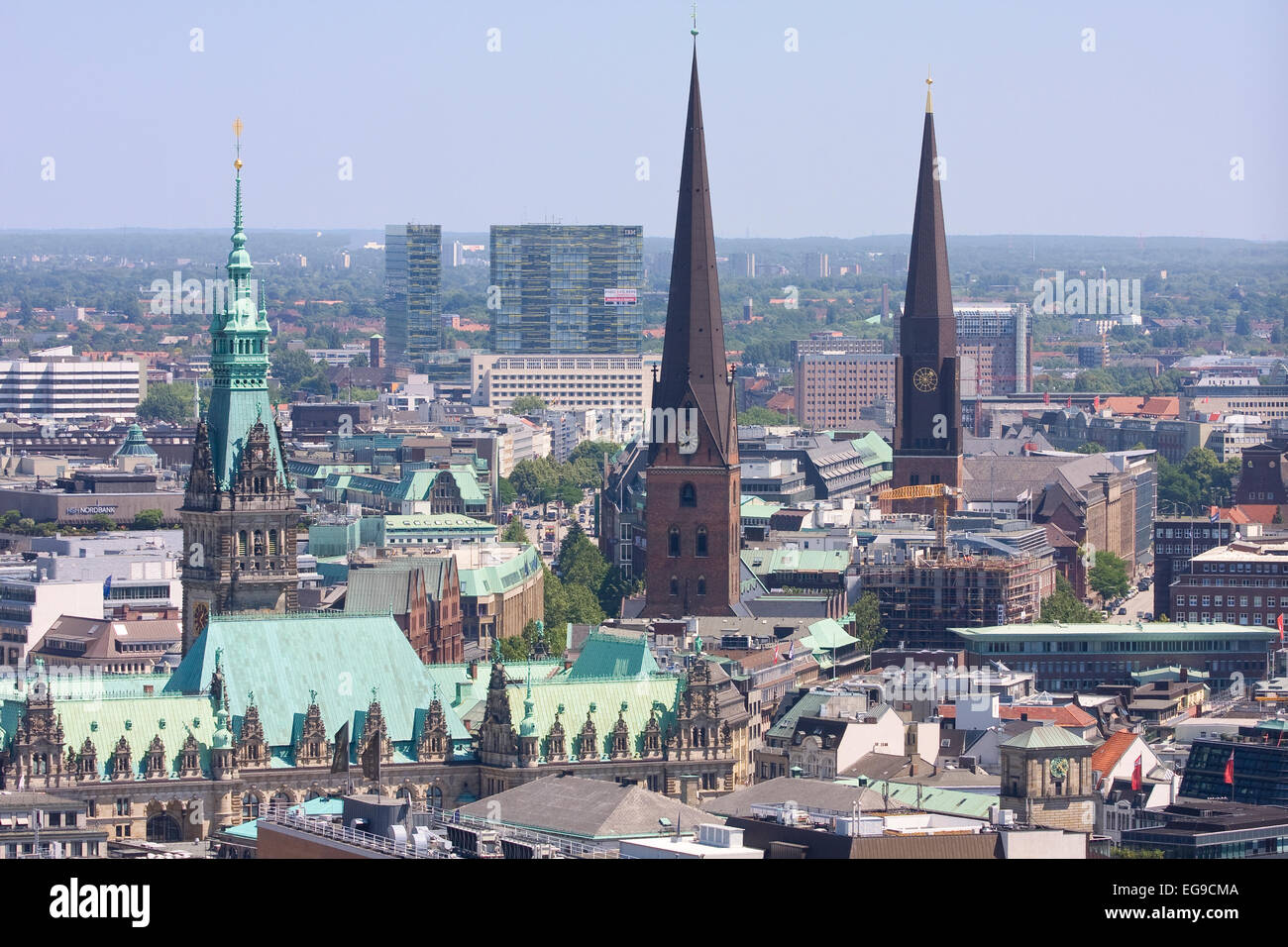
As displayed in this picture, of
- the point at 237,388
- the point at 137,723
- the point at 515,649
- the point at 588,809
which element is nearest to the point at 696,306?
the point at 515,649

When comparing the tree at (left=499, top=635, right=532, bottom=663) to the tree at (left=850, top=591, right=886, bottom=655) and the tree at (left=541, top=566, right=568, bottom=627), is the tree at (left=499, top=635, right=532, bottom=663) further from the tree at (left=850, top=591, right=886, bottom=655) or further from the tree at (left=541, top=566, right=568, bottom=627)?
the tree at (left=850, top=591, right=886, bottom=655)

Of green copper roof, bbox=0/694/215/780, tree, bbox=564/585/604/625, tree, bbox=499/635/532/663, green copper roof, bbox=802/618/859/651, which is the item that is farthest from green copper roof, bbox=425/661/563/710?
tree, bbox=564/585/604/625

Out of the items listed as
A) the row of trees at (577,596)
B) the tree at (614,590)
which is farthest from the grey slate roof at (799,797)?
the tree at (614,590)

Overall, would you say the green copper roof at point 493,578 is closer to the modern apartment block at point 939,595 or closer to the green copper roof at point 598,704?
the modern apartment block at point 939,595
